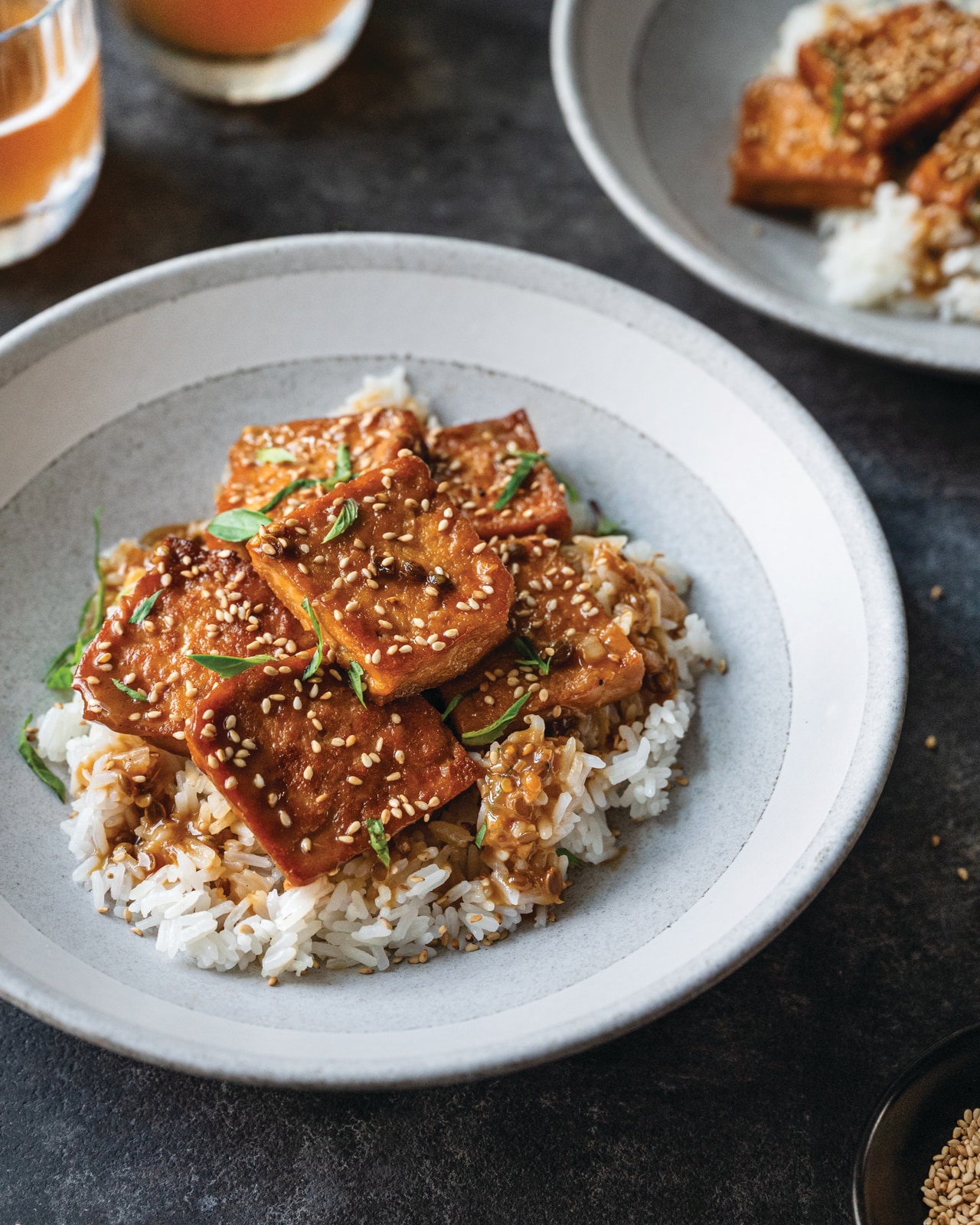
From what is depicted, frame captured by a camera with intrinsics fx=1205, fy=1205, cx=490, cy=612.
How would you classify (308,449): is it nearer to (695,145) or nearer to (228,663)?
(228,663)

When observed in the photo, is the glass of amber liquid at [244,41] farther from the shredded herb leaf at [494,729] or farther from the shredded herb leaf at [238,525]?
the shredded herb leaf at [494,729]

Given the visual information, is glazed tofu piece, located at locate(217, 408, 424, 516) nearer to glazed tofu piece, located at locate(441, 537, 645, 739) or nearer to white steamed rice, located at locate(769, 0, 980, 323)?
glazed tofu piece, located at locate(441, 537, 645, 739)

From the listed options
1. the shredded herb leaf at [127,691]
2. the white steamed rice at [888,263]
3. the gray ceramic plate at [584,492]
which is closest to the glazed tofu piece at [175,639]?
the shredded herb leaf at [127,691]

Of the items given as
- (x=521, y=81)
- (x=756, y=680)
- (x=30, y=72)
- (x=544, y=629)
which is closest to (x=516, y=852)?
(x=544, y=629)

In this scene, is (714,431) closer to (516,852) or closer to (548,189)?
(516,852)

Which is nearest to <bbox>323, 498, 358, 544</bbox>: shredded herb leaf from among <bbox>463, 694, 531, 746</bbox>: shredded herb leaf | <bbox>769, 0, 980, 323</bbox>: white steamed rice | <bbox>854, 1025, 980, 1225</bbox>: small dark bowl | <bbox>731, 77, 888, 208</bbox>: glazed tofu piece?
<bbox>463, 694, 531, 746</bbox>: shredded herb leaf

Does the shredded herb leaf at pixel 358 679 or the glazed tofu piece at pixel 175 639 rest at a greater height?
the glazed tofu piece at pixel 175 639

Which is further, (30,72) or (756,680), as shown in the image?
(30,72)

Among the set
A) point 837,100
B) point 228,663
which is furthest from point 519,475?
point 837,100
